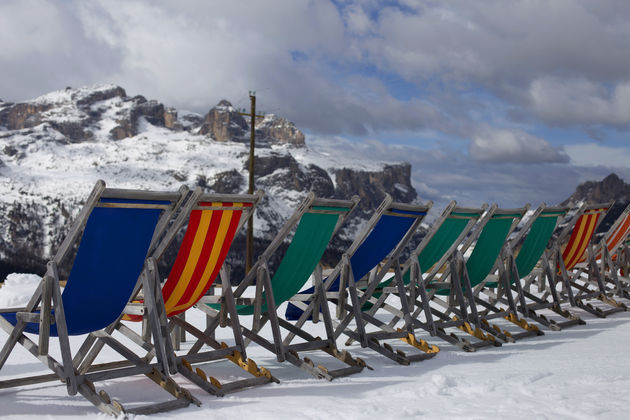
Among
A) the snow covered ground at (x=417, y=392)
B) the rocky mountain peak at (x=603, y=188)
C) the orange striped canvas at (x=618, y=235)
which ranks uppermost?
the rocky mountain peak at (x=603, y=188)

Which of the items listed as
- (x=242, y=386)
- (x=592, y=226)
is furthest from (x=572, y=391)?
(x=592, y=226)

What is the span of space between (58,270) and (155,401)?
819 millimetres

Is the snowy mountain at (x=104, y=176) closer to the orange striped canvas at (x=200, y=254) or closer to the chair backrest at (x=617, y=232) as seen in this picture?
the chair backrest at (x=617, y=232)

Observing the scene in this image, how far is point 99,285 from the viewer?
310cm

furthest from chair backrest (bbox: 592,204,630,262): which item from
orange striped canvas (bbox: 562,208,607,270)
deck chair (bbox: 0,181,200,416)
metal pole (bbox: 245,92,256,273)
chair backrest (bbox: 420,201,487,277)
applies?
metal pole (bbox: 245,92,256,273)

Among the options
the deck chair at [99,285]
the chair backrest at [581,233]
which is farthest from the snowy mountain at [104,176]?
the deck chair at [99,285]

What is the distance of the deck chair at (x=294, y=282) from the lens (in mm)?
3863

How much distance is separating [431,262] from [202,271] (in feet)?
7.63

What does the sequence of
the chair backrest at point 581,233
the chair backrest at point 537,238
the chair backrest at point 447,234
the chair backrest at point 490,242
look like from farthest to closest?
the chair backrest at point 581,233 → the chair backrest at point 537,238 → the chair backrest at point 490,242 → the chair backrest at point 447,234

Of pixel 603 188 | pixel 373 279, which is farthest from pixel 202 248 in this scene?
pixel 603 188

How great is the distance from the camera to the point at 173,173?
6471 inches

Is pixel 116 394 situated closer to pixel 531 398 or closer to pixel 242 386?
pixel 242 386

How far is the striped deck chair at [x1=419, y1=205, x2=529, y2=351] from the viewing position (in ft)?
16.9

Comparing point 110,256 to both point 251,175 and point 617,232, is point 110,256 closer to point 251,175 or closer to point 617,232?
point 617,232
